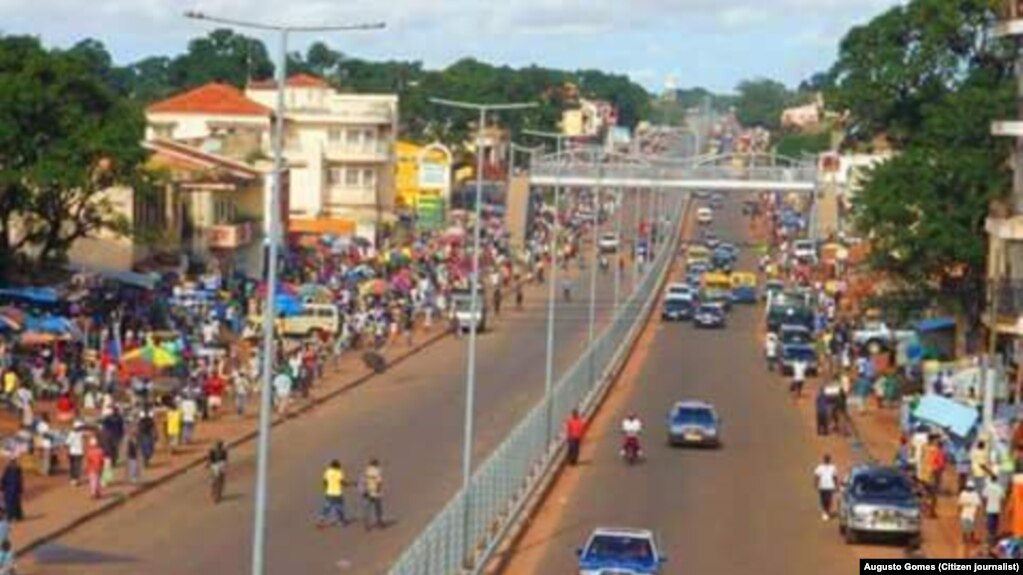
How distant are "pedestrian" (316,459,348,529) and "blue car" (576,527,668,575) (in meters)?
5.18

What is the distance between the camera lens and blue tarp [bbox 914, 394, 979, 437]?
157 feet

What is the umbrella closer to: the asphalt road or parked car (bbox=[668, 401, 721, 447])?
the asphalt road

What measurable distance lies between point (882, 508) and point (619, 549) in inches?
235

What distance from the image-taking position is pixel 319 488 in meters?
42.0

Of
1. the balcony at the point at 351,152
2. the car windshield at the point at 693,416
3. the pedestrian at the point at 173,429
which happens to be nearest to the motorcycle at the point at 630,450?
the car windshield at the point at 693,416

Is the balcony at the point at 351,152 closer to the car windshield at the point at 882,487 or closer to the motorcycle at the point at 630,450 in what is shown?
the motorcycle at the point at 630,450

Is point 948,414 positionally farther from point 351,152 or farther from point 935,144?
point 351,152

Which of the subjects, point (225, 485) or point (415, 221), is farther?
point (415, 221)

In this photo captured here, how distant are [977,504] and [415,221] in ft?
328

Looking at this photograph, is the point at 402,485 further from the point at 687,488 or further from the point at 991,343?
the point at 991,343

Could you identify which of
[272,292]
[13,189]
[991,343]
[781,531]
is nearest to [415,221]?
[13,189]

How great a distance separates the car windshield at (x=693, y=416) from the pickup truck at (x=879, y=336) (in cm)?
1771

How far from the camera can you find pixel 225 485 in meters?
42.3

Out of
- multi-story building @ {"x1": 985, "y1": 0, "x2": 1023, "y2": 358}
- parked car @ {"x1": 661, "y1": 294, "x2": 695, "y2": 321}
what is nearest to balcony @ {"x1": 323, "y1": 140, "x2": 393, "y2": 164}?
parked car @ {"x1": 661, "y1": 294, "x2": 695, "y2": 321}
